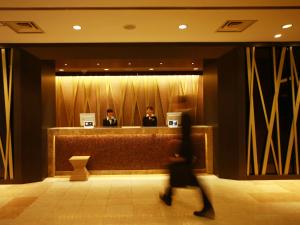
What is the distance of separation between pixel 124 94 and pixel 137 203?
5.88 metres

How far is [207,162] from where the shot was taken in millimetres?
7637


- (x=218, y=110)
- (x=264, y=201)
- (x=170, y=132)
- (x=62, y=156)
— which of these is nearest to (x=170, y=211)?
(x=264, y=201)

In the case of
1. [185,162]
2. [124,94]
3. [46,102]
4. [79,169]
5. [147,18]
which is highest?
[147,18]

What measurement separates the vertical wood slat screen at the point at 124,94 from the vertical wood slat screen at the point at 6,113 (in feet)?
12.1

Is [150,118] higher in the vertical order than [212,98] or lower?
lower

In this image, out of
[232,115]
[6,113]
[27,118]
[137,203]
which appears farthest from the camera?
[232,115]

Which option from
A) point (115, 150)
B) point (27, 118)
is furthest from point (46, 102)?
point (115, 150)

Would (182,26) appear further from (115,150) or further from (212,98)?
(115,150)

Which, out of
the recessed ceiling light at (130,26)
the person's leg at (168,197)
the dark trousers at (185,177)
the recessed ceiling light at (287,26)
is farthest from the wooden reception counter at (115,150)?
the dark trousers at (185,177)

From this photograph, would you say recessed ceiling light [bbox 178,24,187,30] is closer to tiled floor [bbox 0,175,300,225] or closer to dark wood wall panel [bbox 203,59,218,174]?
dark wood wall panel [bbox 203,59,218,174]

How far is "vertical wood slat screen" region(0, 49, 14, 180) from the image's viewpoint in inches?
259

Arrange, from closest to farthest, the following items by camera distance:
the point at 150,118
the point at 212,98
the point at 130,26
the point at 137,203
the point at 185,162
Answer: the point at 185,162, the point at 137,203, the point at 130,26, the point at 212,98, the point at 150,118

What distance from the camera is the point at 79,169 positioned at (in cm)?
693

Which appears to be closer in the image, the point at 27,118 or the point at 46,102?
the point at 27,118
